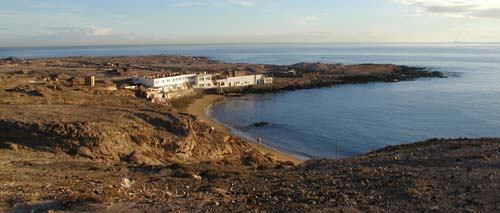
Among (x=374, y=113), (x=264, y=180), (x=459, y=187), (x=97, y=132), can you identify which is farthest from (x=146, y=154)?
(x=374, y=113)

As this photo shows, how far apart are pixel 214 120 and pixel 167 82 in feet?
79.1

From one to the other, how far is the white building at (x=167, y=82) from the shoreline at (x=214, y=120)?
461 centimetres

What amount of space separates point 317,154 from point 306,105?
99.4 ft

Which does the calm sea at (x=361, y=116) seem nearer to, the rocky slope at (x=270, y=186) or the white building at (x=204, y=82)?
the white building at (x=204, y=82)

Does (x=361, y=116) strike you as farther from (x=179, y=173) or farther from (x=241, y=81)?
(x=179, y=173)

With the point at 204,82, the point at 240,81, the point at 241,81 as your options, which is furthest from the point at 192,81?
the point at 241,81

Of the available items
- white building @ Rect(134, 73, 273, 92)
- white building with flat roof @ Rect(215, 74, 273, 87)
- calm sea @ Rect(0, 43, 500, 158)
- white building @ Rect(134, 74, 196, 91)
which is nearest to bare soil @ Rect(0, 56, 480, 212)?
calm sea @ Rect(0, 43, 500, 158)

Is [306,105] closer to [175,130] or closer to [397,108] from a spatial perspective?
[397,108]

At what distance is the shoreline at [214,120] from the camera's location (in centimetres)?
3511

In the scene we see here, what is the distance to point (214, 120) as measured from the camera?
53.2m

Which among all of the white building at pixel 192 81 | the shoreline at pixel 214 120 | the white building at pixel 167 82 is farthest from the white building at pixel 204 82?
the shoreline at pixel 214 120

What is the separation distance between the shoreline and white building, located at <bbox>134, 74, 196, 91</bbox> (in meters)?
4.61

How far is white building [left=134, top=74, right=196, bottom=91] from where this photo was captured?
72.0 metres

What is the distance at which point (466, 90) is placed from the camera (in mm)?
78188
